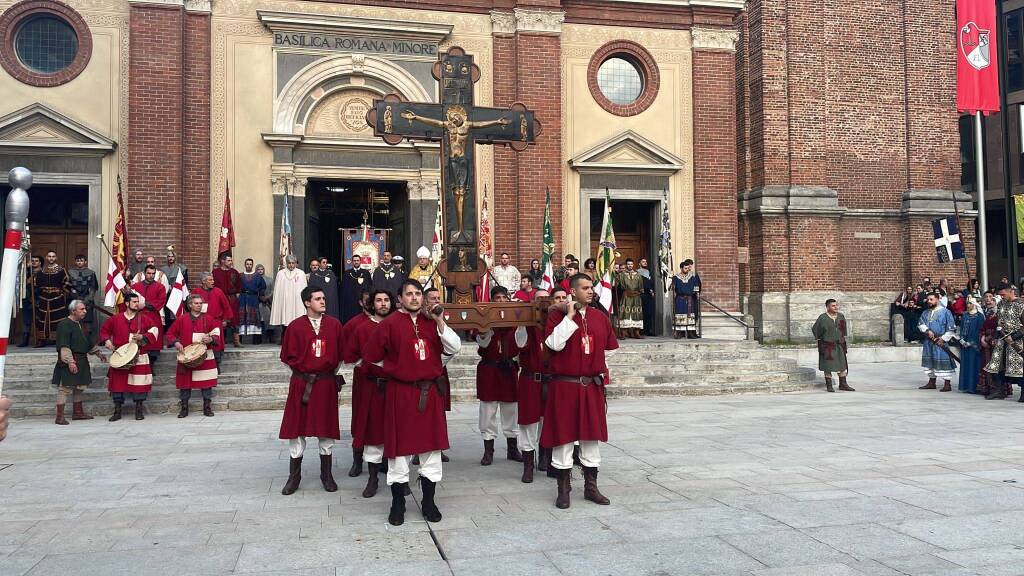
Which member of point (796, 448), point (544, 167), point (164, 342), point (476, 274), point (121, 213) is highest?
point (544, 167)

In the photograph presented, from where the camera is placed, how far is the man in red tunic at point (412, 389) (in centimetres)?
565

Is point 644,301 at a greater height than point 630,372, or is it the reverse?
point 644,301

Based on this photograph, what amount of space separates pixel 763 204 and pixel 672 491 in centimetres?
1483

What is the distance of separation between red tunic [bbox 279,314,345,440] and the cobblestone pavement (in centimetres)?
54

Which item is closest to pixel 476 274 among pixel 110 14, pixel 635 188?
pixel 635 188

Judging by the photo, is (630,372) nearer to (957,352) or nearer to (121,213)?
(957,352)

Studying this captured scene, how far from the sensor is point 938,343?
13.8 meters

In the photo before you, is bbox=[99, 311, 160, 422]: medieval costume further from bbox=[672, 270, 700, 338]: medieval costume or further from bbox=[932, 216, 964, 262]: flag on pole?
bbox=[932, 216, 964, 262]: flag on pole

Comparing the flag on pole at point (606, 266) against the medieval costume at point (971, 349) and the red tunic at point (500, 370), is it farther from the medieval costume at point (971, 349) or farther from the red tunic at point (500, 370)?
the red tunic at point (500, 370)

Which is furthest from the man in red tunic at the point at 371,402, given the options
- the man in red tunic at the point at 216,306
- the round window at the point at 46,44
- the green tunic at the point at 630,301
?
the round window at the point at 46,44

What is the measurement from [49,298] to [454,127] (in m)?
9.66

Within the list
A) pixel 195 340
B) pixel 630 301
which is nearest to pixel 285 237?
pixel 195 340

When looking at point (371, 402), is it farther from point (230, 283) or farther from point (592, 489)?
point (230, 283)

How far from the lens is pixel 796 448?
8250 millimetres
